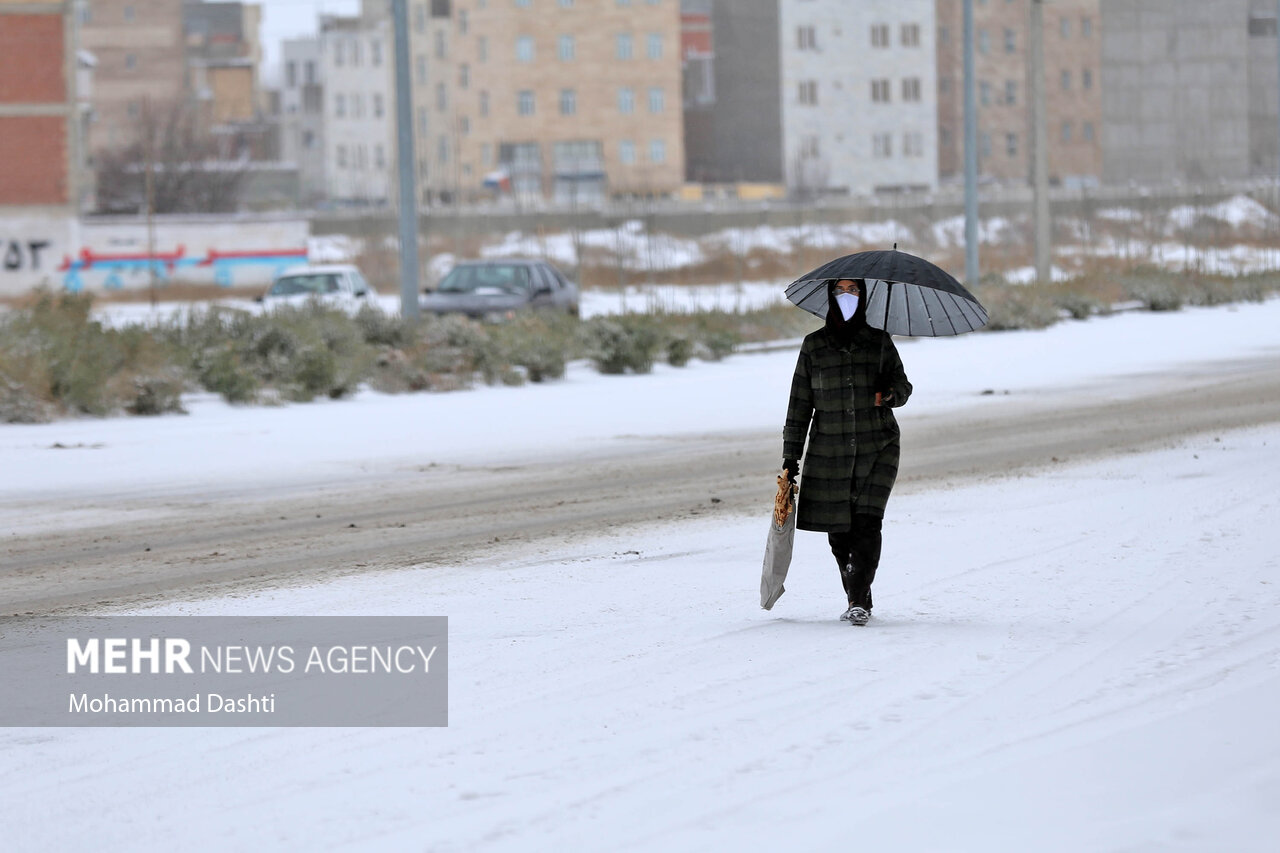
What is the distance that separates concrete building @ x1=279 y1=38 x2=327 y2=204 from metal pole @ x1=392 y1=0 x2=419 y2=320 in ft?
327

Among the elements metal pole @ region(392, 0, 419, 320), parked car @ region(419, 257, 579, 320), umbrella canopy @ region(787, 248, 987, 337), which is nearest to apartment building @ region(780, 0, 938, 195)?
parked car @ region(419, 257, 579, 320)

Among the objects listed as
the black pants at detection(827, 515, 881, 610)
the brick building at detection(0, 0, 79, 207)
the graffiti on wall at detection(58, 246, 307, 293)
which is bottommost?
the black pants at detection(827, 515, 881, 610)

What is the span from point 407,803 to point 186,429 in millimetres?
13124

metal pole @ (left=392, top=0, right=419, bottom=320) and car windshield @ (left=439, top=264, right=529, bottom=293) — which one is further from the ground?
metal pole @ (left=392, top=0, right=419, bottom=320)

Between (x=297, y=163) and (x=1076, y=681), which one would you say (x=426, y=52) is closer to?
(x=297, y=163)

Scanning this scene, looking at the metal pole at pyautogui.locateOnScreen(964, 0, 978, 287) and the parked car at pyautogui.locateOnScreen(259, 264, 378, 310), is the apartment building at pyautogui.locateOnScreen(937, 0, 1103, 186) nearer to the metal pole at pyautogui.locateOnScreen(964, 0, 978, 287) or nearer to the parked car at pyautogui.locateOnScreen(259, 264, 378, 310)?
the metal pole at pyautogui.locateOnScreen(964, 0, 978, 287)

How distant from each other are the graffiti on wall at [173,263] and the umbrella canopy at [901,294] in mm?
50586

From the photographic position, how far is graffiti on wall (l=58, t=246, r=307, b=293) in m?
56.3

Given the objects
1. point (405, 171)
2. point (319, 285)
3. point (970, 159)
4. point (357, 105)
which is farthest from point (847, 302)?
point (357, 105)

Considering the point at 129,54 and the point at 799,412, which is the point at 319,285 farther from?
the point at 129,54

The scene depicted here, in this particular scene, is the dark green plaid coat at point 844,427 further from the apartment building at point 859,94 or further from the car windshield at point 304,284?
the apartment building at point 859,94

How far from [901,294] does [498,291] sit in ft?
77.3

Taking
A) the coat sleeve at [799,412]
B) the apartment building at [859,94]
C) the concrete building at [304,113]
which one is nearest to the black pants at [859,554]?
the coat sleeve at [799,412]

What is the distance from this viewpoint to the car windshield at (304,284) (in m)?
32.3
